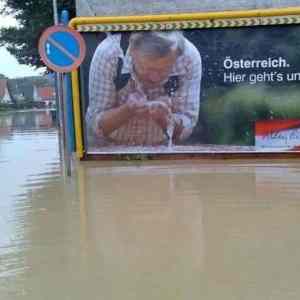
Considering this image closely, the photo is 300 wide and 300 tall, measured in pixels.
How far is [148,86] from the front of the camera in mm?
11594

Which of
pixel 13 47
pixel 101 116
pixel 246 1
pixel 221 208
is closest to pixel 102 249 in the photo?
pixel 221 208

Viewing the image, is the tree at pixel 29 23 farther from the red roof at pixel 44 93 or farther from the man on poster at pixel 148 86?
the red roof at pixel 44 93

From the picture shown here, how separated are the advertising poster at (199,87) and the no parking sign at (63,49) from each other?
203 centimetres

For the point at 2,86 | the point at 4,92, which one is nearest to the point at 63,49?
the point at 2,86

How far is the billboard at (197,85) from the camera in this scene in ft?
37.7

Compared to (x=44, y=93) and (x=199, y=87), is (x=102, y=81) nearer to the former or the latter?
(x=199, y=87)

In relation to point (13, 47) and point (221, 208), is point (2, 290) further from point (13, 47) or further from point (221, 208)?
point (13, 47)

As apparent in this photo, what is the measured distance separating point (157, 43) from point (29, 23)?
60.8 feet

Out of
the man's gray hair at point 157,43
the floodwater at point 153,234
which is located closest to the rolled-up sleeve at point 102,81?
the man's gray hair at point 157,43

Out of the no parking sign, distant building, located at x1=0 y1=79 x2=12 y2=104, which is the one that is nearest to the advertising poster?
the no parking sign

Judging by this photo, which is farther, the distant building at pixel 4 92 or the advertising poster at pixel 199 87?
the distant building at pixel 4 92

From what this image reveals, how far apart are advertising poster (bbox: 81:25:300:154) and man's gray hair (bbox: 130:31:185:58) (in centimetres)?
2

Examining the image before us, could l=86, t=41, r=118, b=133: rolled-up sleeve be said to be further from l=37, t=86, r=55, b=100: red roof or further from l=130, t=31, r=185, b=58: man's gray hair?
l=37, t=86, r=55, b=100: red roof

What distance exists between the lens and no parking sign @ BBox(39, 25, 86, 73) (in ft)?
31.4
